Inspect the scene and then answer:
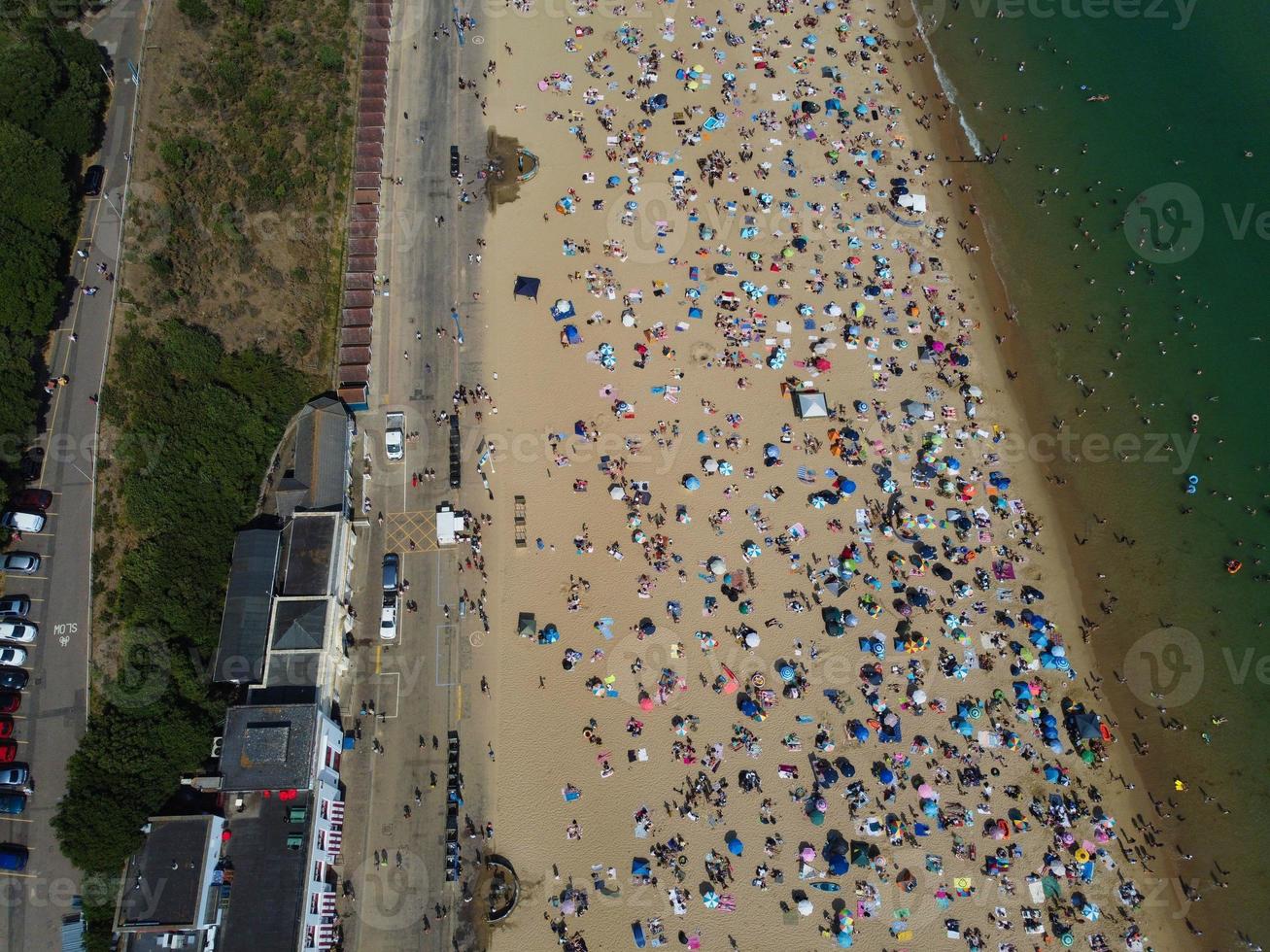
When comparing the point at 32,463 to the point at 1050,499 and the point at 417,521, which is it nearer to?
the point at 417,521

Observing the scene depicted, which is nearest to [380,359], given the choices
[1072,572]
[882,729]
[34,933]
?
[34,933]

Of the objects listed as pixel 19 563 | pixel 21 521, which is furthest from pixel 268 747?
pixel 21 521

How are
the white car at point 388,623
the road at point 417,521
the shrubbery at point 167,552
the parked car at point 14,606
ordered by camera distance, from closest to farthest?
the shrubbery at point 167,552 → the parked car at point 14,606 → the road at point 417,521 → the white car at point 388,623

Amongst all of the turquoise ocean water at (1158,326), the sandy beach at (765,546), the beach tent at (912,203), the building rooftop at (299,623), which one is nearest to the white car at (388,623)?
the building rooftop at (299,623)

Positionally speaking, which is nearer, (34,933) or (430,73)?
(34,933)

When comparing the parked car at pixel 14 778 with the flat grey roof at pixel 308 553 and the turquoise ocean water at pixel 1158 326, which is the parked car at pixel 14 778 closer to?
the flat grey roof at pixel 308 553

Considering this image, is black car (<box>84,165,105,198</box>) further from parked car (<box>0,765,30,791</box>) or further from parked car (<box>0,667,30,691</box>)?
parked car (<box>0,765,30,791</box>)

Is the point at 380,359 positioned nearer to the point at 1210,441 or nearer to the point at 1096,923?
the point at 1096,923
